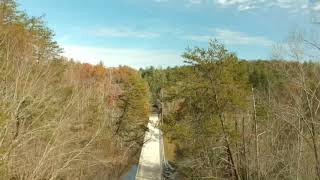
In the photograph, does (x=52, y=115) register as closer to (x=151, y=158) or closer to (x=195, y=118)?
(x=195, y=118)

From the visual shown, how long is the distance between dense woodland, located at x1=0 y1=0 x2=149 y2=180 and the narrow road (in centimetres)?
241

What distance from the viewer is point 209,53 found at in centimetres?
2283

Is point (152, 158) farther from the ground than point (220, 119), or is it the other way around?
point (220, 119)

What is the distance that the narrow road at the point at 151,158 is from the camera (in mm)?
31547

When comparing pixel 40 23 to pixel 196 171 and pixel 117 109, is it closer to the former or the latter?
pixel 196 171

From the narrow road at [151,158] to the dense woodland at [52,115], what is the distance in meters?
2.41

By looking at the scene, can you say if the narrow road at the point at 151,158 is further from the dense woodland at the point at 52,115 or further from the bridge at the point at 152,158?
the dense woodland at the point at 52,115

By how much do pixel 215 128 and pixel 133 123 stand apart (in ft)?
96.3

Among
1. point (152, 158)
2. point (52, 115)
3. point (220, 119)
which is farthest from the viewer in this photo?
point (152, 158)

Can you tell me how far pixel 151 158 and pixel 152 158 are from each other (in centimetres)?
9

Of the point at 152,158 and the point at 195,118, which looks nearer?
the point at 195,118

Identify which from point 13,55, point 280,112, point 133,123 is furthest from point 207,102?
point 133,123

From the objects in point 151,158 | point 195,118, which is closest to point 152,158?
point 151,158

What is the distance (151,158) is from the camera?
3772 cm
